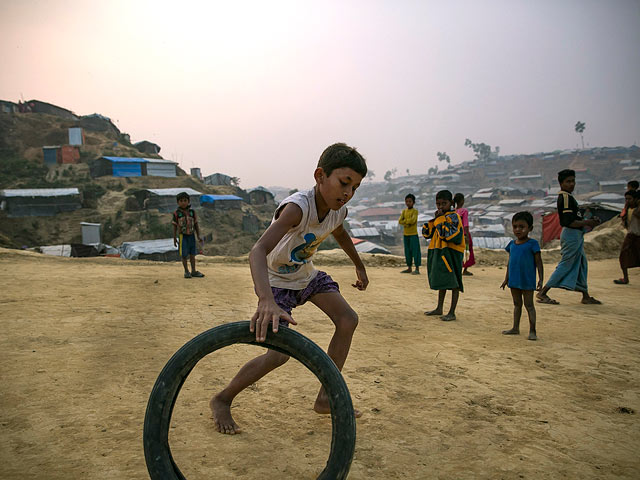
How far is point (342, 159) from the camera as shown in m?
2.33

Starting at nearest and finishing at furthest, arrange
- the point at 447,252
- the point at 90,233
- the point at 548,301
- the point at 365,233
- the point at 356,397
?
the point at 356,397 → the point at 447,252 → the point at 548,301 → the point at 90,233 → the point at 365,233

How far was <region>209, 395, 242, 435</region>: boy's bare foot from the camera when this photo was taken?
246cm

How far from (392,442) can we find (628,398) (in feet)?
6.19

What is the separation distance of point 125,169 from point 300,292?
4576 centimetres

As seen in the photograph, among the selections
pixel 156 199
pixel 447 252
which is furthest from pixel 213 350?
pixel 156 199

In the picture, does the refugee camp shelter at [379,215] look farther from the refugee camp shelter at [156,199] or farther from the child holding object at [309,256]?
the child holding object at [309,256]

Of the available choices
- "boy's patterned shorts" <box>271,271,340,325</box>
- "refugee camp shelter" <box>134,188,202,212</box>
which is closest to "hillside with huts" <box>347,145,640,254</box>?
"refugee camp shelter" <box>134,188,202,212</box>

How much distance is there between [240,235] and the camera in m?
39.0

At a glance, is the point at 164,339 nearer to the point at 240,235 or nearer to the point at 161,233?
the point at 161,233

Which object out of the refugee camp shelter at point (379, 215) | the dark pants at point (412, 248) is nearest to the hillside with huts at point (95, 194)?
the refugee camp shelter at point (379, 215)

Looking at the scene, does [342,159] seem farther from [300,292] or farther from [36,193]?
[36,193]

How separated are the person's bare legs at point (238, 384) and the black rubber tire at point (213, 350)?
2.02 ft

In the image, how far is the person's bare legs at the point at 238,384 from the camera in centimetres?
248

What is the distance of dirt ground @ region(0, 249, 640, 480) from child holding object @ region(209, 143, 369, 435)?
0.27m
